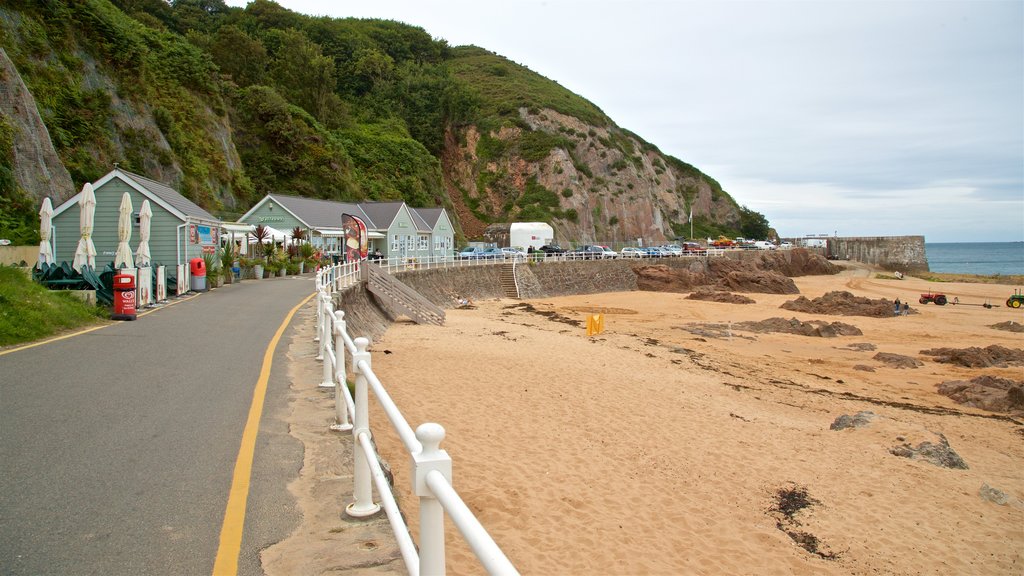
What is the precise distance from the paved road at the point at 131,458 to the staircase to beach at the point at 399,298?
46.1ft

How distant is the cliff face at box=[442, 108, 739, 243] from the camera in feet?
278

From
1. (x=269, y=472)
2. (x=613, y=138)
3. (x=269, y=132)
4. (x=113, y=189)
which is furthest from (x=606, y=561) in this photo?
(x=613, y=138)

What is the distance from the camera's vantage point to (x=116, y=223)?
2280 cm

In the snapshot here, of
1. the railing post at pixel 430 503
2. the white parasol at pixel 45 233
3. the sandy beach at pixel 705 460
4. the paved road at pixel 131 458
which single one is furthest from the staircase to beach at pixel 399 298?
the railing post at pixel 430 503

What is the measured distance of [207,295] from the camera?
22.2m

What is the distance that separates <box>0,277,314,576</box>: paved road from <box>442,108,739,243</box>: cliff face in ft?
235

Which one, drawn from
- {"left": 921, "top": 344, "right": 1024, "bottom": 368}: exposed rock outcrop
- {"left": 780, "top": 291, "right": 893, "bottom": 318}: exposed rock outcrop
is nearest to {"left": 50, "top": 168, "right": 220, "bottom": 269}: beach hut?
{"left": 921, "top": 344, "right": 1024, "bottom": 368}: exposed rock outcrop

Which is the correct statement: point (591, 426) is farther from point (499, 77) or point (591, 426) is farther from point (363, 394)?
point (499, 77)

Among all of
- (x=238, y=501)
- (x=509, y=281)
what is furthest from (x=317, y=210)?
(x=238, y=501)

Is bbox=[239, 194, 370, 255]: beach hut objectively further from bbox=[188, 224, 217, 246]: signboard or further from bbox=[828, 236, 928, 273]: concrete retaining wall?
bbox=[828, 236, 928, 273]: concrete retaining wall

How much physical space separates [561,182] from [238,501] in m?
83.3

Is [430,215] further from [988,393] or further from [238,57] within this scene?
[988,393]

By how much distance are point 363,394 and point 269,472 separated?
5.00 ft

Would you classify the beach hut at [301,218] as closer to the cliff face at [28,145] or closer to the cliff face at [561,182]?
the cliff face at [28,145]
